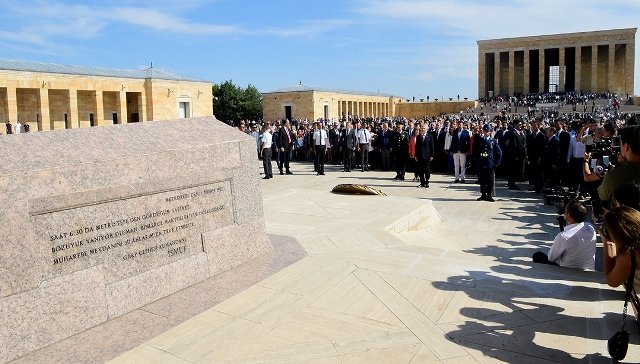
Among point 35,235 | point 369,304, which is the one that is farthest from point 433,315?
point 35,235

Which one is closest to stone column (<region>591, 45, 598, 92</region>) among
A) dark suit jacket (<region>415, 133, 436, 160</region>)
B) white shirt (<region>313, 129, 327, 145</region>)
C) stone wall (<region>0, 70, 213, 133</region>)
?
stone wall (<region>0, 70, 213, 133</region>)

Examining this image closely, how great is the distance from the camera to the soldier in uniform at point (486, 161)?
1161cm

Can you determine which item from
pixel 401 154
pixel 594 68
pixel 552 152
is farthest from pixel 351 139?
pixel 594 68

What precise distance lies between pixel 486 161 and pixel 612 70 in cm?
6158

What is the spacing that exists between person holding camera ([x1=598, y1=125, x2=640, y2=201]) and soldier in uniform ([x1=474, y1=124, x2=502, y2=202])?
23.3 ft

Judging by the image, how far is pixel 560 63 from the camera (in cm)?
6312

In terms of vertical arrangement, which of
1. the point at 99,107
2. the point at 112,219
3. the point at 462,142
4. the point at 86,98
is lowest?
the point at 112,219

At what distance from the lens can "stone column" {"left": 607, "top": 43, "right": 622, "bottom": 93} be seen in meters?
61.1

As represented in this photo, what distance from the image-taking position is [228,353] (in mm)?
3611

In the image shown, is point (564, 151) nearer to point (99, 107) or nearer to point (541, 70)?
point (99, 107)

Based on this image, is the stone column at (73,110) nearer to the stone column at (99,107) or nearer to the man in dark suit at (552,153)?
the stone column at (99,107)

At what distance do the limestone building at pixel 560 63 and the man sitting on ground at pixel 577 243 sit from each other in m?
65.1

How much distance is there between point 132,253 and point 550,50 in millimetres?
71779

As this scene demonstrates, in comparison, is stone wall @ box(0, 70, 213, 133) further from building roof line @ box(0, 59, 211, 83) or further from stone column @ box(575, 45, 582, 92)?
stone column @ box(575, 45, 582, 92)
